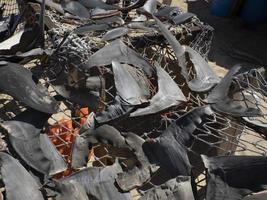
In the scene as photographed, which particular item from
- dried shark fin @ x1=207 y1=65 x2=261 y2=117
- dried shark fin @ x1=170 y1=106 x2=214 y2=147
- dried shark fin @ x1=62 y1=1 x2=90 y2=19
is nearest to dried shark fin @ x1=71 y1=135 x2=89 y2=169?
dried shark fin @ x1=170 y1=106 x2=214 y2=147

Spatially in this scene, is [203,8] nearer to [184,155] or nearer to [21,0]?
[21,0]

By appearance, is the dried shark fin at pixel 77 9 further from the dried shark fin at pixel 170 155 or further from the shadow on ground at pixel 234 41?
the shadow on ground at pixel 234 41

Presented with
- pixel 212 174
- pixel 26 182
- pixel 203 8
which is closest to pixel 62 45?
pixel 26 182

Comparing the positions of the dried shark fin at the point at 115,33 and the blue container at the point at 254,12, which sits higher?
the dried shark fin at the point at 115,33

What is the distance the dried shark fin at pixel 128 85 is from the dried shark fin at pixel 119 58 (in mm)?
36

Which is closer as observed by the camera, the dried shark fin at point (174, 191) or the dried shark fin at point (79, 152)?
the dried shark fin at point (174, 191)

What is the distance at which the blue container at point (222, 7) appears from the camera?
186 inches


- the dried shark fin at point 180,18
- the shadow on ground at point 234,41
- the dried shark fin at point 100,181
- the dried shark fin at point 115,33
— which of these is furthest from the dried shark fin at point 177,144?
the shadow on ground at point 234,41

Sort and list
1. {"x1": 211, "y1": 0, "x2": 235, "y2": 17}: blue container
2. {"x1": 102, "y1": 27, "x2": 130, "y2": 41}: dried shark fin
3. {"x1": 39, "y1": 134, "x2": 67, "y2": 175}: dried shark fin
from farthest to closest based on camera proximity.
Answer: {"x1": 211, "y1": 0, "x2": 235, "y2": 17}: blue container, {"x1": 102, "y1": 27, "x2": 130, "y2": 41}: dried shark fin, {"x1": 39, "y1": 134, "x2": 67, "y2": 175}: dried shark fin

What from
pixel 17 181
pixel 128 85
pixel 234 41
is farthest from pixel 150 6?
pixel 234 41

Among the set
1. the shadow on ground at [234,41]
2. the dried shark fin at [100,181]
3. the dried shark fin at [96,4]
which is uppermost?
the dried shark fin at [96,4]

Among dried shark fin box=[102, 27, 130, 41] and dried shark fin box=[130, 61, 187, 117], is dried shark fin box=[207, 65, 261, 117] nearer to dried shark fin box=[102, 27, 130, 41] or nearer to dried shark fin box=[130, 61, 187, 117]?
dried shark fin box=[130, 61, 187, 117]

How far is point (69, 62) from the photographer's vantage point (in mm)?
1265

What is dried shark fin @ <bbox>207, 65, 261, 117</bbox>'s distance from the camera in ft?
3.50
